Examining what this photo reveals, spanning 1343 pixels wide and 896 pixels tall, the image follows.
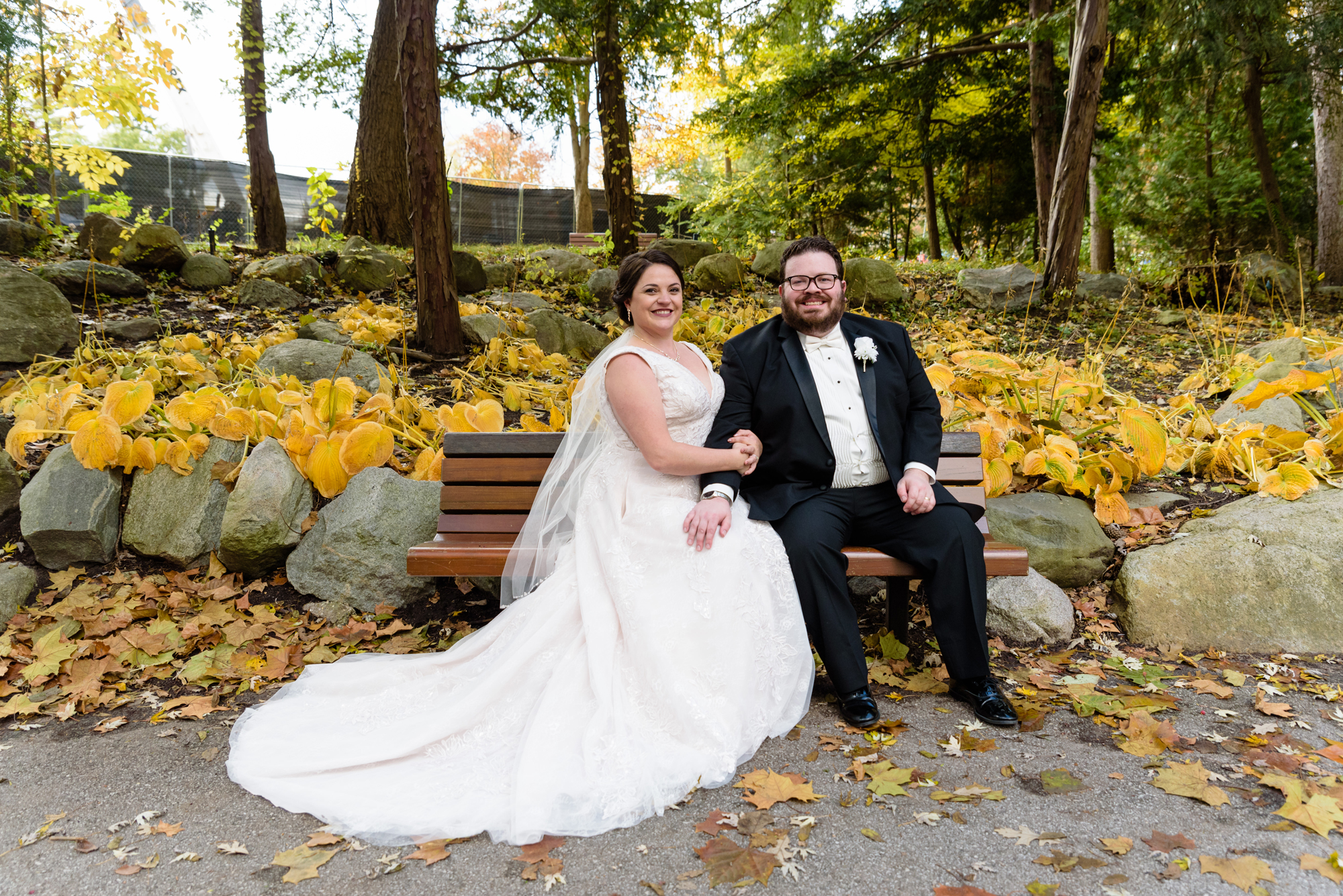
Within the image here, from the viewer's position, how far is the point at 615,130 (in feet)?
27.8

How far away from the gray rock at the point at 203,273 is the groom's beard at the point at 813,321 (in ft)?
21.5

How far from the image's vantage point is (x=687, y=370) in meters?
3.04

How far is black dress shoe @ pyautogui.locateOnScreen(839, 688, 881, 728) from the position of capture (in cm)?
265

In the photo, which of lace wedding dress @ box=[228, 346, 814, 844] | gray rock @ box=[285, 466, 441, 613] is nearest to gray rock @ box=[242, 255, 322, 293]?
gray rock @ box=[285, 466, 441, 613]

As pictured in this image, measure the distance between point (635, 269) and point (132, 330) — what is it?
4.91 meters

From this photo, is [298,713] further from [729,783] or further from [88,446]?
[88,446]

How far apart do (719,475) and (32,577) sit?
3152mm

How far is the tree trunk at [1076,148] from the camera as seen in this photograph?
7.89m

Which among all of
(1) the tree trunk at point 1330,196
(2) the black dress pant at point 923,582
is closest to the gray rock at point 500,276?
(2) the black dress pant at point 923,582

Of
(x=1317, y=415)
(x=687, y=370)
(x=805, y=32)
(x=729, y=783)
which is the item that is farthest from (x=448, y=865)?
(x=805, y=32)

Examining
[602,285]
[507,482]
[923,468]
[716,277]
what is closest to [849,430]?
[923,468]

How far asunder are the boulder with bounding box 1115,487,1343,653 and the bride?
169 centimetres

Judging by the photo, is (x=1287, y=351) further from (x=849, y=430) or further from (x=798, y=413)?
(x=798, y=413)

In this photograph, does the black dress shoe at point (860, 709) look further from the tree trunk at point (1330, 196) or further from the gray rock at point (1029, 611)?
the tree trunk at point (1330, 196)
